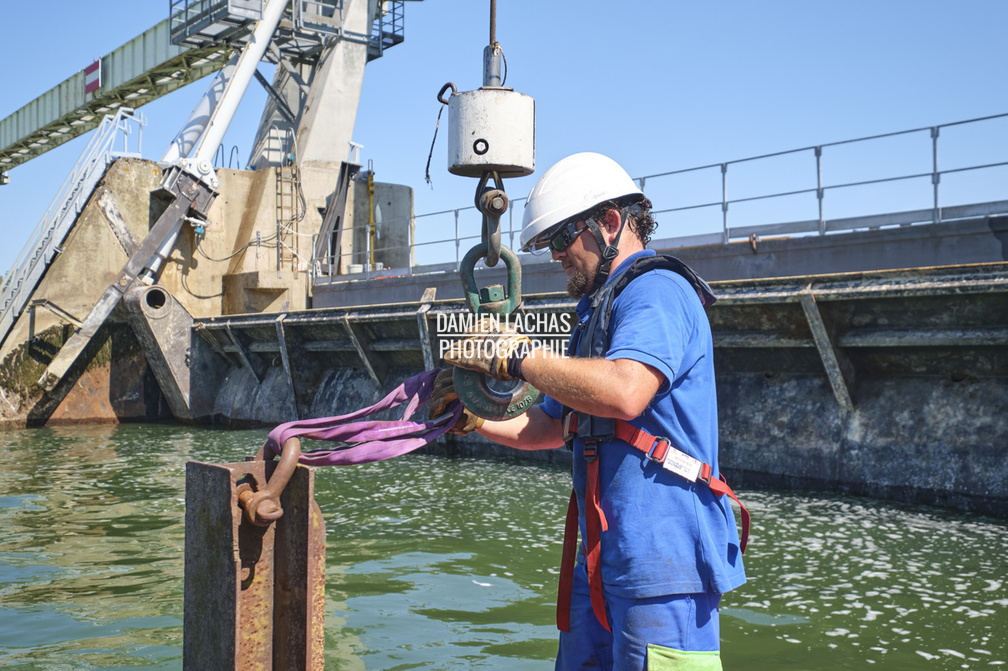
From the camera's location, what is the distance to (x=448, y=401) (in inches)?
118

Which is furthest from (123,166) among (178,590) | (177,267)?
(178,590)

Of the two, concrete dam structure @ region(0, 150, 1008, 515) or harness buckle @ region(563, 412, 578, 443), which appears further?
concrete dam structure @ region(0, 150, 1008, 515)

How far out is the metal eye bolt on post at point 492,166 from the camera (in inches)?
109

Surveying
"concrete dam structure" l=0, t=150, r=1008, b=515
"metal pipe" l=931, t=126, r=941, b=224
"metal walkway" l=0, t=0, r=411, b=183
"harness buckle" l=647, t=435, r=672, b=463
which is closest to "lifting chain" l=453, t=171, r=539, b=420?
"harness buckle" l=647, t=435, r=672, b=463

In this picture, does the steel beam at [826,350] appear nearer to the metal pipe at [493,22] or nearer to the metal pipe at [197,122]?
the metal pipe at [493,22]

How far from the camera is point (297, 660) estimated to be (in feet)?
9.07

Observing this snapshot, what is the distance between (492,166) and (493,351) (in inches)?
25.8

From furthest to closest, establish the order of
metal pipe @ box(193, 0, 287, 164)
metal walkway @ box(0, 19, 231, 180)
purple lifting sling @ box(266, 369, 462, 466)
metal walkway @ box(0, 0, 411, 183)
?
metal walkway @ box(0, 19, 231, 180) < metal walkway @ box(0, 0, 411, 183) < metal pipe @ box(193, 0, 287, 164) < purple lifting sling @ box(266, 369, 462, 466)

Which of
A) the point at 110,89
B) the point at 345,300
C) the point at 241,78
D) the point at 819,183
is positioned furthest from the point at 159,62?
the point at 819,183

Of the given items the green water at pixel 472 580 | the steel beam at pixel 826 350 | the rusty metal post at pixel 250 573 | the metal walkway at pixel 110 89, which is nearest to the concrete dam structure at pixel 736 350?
the steel beam at pixel 826 350

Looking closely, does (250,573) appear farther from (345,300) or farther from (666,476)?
(345,300)

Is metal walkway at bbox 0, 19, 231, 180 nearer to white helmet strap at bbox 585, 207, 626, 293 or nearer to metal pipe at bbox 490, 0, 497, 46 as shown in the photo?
metal pipe at bbox 490, 0, 497, 46

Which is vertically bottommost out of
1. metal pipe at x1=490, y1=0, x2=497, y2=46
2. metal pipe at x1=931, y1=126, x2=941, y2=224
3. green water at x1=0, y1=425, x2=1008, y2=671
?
green water at x1=0, y1=425, x2=1008, y2=671

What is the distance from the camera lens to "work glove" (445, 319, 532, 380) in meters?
2.60
